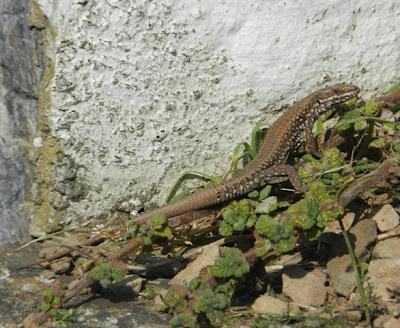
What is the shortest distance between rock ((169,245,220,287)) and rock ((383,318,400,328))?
0.86m

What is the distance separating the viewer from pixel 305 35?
418 centimetres

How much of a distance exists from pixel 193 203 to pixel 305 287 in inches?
34.1

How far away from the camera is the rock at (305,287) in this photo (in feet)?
11.2

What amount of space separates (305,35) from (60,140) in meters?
1.48

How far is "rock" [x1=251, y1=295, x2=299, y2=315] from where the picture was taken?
3373mm

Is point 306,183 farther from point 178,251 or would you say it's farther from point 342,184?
point 178,251

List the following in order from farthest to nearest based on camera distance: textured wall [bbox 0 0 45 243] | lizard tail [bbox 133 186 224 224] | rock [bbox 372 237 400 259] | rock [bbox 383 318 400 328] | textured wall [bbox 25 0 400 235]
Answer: lizard tail [bbox 133 186 224 224], textured wall [bbox 25 0 400 235], textured wall [bbox 0 0 45 243], rock [bbox 372 237 400 259], rock [bbox 383 318 400 328]

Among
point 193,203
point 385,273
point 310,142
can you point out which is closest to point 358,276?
point 385,273

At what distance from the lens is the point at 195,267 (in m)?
3.63

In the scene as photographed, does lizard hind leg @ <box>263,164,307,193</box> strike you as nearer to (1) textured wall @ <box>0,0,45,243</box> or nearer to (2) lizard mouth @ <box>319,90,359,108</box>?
(2) lizard mouth @ <box>319,90,359,108</box>

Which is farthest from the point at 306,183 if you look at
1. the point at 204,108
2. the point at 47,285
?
the point at 47,285

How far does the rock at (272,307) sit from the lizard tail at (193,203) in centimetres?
77

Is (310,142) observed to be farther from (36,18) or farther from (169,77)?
(36,18)

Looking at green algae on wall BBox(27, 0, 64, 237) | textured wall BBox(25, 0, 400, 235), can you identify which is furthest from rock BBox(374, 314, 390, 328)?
green algae on wall BBox(27, 0, 64, 237)
